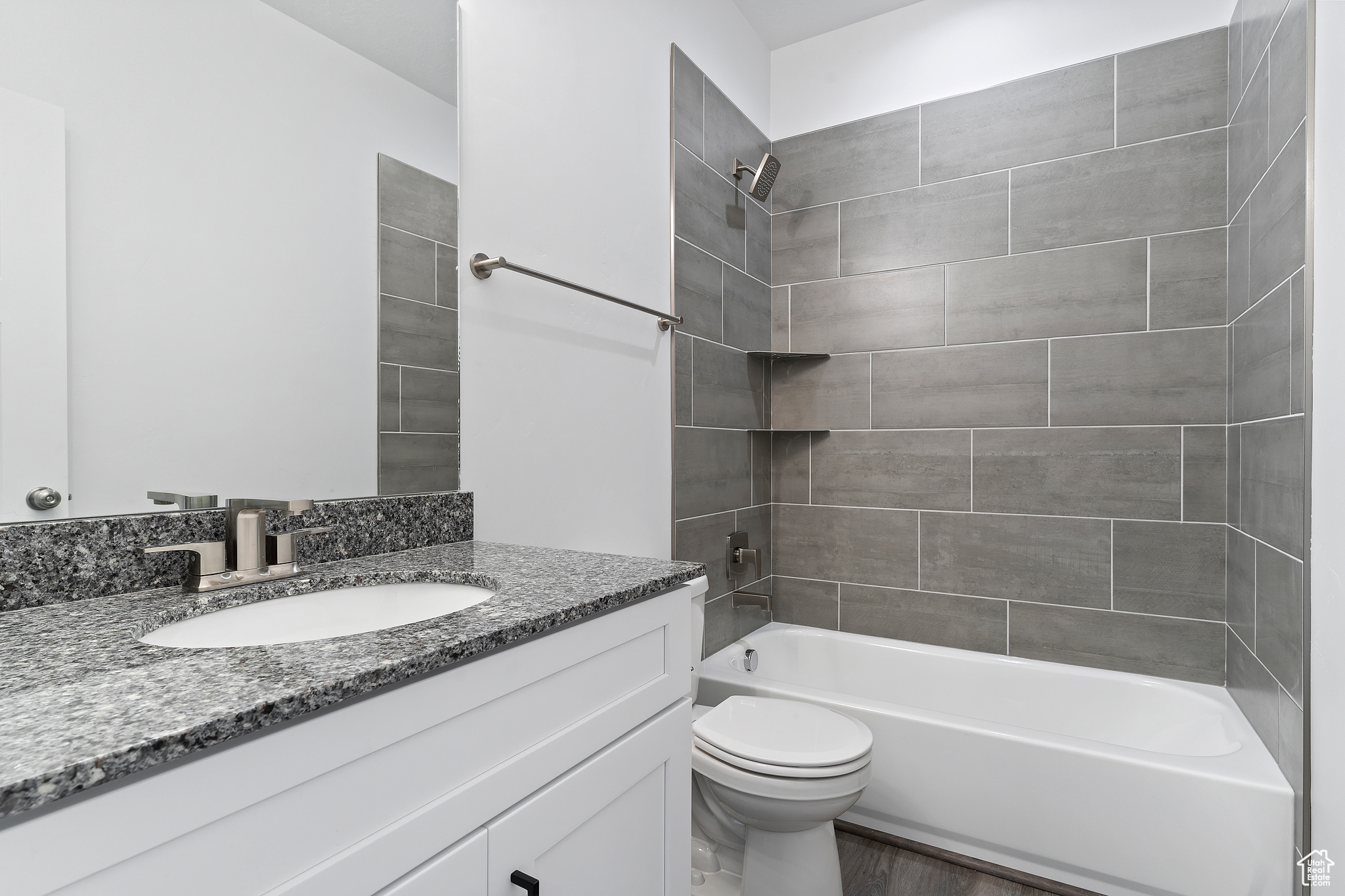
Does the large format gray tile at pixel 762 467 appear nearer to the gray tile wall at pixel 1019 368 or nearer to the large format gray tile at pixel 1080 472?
the gray tile wall at pixel 1019 368

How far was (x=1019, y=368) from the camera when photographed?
2.27m

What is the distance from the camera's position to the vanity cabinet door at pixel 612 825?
75 cm

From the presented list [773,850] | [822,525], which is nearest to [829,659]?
[822,525]

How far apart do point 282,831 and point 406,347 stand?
89cm

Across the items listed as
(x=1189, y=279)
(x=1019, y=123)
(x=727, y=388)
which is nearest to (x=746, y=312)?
(x=727, y=388)

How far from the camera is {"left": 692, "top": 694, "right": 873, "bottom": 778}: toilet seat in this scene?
1.49m

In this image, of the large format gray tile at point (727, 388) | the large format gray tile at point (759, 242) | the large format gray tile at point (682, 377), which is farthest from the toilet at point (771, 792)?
the large format gray tile at point (759, 242)

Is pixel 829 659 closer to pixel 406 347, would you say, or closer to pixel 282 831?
pixel 406 347

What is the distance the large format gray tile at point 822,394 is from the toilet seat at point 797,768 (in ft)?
4.33

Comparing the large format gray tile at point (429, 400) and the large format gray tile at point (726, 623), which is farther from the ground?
the large format gray tile at point (429, 400)

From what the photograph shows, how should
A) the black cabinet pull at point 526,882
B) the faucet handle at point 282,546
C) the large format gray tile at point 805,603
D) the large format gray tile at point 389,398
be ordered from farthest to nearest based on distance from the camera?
the large format gray tile at point 805,603
the large format gray tile at point 389,398
the faucet handle at point 282,546
the black cabinet pull at point 526,882

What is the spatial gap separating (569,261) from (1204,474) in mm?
1953

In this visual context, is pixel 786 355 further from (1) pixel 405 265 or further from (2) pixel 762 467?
(1) pixel 405 265

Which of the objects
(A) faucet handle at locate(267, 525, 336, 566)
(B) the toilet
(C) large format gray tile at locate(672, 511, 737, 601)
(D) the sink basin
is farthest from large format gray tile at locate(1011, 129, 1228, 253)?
(A) faucet handle at locate(267, 525, 336, 566)
